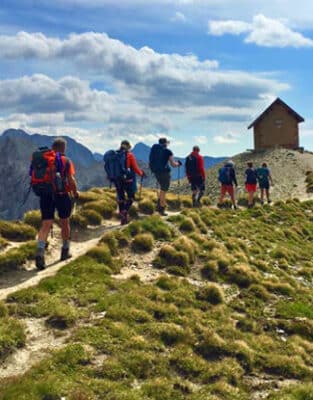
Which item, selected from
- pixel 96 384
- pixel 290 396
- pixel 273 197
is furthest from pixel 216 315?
pixel 273 197

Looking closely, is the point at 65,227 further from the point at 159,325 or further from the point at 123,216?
the point at 123,216

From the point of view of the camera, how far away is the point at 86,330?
35.7ft

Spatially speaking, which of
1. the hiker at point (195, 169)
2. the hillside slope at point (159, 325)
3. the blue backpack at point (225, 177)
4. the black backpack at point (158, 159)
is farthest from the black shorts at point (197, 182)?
the hillside slope at point (159, 325)

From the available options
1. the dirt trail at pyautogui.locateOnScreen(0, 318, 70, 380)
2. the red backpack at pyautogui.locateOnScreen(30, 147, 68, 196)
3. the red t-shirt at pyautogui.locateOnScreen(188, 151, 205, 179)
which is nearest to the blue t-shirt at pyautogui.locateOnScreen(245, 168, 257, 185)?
the red t-shirt at pyautogui.locateOnScreen(188, 151, 205, 179)

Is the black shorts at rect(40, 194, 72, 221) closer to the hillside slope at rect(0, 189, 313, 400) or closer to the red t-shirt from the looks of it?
the hillside slope at rect(0, 189, 313, 400)

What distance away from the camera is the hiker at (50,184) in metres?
14.1

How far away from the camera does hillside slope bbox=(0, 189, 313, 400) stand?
374 inches

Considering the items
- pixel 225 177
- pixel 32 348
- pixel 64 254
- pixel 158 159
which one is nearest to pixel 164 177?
pixel 158 159

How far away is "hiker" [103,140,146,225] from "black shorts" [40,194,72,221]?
5.09 meters

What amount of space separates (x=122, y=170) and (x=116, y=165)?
1.02 feet

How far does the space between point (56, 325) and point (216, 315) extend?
14.3ft

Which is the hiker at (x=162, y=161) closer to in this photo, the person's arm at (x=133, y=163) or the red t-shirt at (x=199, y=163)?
the person's arm at (x=133, y=163)

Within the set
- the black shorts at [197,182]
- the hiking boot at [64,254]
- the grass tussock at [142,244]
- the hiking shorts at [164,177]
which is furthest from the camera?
the black shorts at [197,182]

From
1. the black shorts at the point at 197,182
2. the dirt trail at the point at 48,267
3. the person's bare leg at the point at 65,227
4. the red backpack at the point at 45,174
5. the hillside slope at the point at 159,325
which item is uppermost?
the red backpack at the point at 45,174
